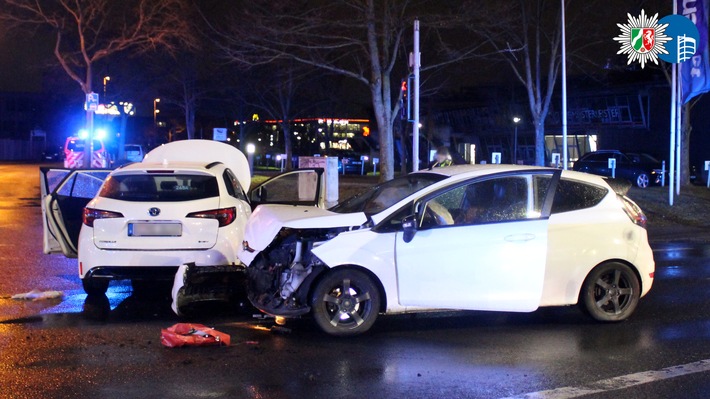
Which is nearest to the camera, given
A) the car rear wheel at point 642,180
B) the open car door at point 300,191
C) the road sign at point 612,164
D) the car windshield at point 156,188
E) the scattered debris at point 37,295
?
the car windshield at point 156,188

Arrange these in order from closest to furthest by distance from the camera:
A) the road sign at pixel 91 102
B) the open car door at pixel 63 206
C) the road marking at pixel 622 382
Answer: the road marking at pixel 622 382 → the open car door at pixel 63 206 → the road sign at pixel 91 102

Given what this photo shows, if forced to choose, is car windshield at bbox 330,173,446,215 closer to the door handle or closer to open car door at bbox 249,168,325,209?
the door handle

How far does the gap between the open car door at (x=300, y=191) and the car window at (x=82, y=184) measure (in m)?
2.08

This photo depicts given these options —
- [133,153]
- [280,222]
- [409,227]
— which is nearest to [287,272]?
[280,222]

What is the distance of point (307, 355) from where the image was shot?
6148 mm

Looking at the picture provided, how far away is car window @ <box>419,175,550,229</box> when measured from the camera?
695 centimetres

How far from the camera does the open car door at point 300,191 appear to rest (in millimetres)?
9773

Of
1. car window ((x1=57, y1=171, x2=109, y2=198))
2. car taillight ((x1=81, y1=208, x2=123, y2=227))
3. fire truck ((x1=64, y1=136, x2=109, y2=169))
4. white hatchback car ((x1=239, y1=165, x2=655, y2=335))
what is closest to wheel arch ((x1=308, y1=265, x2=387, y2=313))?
white hatchback car ((x1=239, y1=165, x2=655, y2=335))

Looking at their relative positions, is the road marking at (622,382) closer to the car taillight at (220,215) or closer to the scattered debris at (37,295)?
the car taillight at (220,215)

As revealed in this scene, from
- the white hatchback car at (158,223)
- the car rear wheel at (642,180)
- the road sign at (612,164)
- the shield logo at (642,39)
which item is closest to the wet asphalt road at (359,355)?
the white hatchback car at (158,223)

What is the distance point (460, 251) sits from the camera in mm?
6754

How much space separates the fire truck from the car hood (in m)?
16.5

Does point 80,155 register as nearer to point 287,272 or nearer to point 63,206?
point 63,206

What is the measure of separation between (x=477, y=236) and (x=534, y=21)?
2444 centimetres
